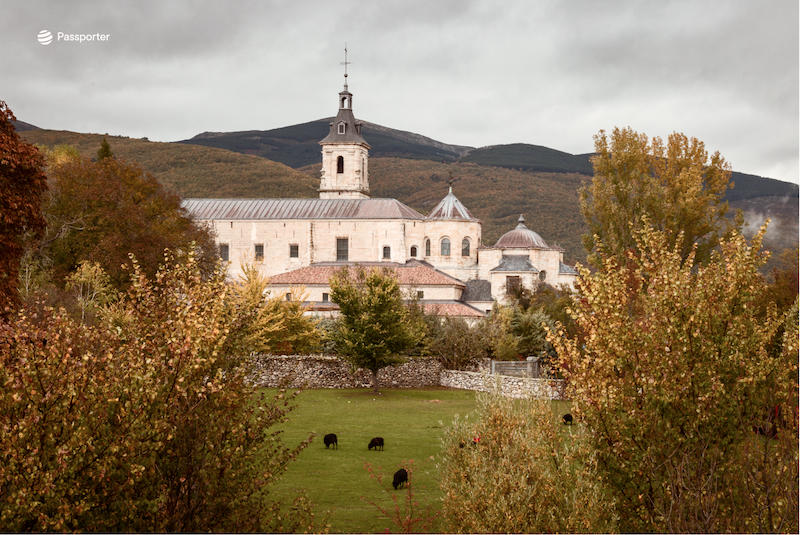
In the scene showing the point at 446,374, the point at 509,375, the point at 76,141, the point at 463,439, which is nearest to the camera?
the point at 463,439

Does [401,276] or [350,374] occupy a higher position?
[401,276]

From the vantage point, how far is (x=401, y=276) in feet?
190

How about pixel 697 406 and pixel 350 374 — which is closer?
pixel 697 406

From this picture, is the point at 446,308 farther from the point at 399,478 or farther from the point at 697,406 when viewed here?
the point at 697,406

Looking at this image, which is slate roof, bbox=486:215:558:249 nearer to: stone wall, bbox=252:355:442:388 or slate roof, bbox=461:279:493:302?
slate roof, bbox=461:279:493:302

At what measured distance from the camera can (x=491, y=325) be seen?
43.4 meters

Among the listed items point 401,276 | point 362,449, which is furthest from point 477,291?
point 362,449

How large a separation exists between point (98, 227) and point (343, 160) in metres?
41.2

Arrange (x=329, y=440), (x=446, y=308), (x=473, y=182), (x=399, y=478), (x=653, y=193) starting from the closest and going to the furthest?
(x=399, y=478)
(x=329, y=440)
(x=653, y=193)
(x=446, y=308)
(x=473, y=182)

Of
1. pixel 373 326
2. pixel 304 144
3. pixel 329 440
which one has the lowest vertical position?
pixel 329 440

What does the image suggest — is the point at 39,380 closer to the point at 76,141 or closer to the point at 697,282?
the point at 697,282

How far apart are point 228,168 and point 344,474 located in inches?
4238

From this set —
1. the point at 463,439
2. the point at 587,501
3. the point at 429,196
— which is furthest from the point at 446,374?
the point at 429,196

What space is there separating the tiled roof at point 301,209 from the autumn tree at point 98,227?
27.0m
